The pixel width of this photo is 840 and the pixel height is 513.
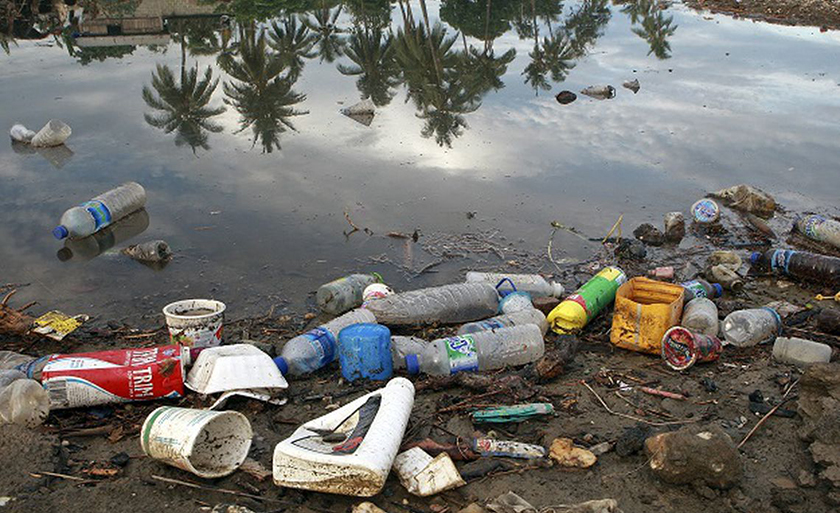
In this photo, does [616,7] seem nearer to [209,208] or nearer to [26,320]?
[209,208]

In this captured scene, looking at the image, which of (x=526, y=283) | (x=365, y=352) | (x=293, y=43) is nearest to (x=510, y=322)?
(x=526, y=283)

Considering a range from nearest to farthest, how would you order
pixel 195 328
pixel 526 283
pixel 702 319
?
pixel 195 328 < pixel 702 319 < pixel 526 283

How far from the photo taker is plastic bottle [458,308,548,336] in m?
4.81

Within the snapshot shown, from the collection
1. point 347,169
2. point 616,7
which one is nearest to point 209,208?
point 347,169

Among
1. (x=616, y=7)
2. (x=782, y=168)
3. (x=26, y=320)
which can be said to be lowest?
(x=26, y=320)

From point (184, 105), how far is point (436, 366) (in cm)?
709

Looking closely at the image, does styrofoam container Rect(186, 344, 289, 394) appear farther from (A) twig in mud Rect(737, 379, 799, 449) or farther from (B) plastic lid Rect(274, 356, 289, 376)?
(A) twig in mud Rect(737, 379, 799, 449)

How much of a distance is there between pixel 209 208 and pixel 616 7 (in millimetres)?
16364

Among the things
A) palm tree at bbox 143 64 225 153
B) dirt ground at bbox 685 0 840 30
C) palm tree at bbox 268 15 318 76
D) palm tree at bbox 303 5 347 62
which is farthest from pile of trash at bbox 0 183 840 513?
dirt ground at bbox 685 0 840 30

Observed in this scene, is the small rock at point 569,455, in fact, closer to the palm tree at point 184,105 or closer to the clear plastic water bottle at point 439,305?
the clear plastic water bottle at point 439,305

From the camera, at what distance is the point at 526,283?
5.55 m

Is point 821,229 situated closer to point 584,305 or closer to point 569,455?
point 584,305

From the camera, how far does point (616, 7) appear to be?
19.9 meters

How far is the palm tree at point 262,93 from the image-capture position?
9.30 metres
